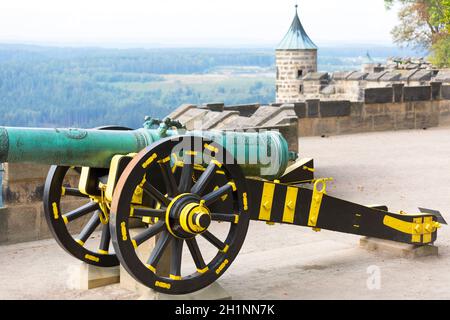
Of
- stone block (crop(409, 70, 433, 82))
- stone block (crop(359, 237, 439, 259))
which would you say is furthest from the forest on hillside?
stone block (crop(359, 237, 439, 259))

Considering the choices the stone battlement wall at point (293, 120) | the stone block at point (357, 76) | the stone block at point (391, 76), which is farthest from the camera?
the stone block at point (357, 76)

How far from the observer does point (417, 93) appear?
17.5 meters

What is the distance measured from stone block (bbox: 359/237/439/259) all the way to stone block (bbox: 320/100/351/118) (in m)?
8.52

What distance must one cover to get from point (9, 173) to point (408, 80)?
21.6 m

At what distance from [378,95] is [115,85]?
2618 inches

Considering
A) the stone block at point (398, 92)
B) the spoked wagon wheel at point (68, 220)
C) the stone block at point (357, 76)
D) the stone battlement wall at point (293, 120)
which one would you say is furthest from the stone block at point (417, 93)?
the stone block at point (357, 76)

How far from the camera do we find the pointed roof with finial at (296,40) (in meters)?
51.9

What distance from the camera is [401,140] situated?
1558 centimetres

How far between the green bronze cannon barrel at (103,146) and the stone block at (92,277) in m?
0.96

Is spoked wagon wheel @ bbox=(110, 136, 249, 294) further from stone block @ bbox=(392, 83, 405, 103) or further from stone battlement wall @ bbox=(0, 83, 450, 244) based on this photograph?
stone block @ bbox=(392, 83, 405, 103)

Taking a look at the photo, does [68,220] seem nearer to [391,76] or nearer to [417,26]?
[391,76]

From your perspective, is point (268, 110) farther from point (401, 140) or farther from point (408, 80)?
point (408, 80)

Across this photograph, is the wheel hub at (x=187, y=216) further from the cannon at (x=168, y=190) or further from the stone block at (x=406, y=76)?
the stone block at (x=406, y=76)

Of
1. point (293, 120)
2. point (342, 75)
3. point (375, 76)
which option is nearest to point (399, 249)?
point (293, 120)
